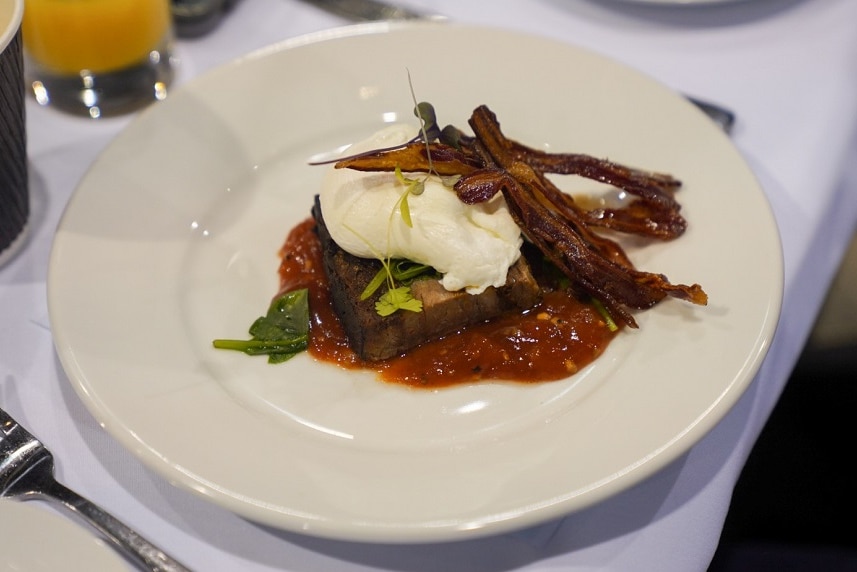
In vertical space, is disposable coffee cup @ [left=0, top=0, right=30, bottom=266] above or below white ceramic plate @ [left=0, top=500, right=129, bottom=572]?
above

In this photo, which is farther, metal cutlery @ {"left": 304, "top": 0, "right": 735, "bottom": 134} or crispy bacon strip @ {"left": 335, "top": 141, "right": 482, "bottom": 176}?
metal cutlery @ {"left": 304, "top": 0, "right": 735, "bottom": 134}

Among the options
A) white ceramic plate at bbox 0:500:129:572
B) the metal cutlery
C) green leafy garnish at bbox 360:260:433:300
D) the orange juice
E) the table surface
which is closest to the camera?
white ceramic plate at bbox 0:500:129:572

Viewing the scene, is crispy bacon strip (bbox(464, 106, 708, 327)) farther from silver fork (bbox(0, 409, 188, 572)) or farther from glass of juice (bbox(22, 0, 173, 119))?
glass of juice (bbox(22, 0, 173, 119))

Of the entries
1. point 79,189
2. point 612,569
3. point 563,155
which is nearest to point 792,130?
point 563,155

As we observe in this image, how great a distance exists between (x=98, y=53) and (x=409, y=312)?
5.11 ft

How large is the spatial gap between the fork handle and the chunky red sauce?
68cm

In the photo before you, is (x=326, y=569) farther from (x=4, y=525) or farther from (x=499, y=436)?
(x=4, y=525)

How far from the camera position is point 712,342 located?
76.0 inches

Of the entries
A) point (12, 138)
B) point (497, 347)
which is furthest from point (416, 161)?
point (12, 138)

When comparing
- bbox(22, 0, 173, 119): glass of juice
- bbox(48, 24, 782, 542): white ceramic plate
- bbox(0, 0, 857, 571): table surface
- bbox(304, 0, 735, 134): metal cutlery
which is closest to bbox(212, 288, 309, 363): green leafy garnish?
bbox(48, 24, 782, 542): white ceramic plate

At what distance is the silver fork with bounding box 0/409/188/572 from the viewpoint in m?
1.67

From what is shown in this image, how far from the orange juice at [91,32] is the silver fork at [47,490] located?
1.39 m

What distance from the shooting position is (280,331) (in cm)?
219

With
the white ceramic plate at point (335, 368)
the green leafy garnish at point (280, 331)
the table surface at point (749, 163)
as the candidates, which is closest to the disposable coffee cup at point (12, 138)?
the table surface at point (749, 163)
